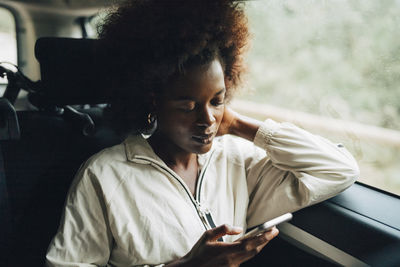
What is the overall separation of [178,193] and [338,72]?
80cm

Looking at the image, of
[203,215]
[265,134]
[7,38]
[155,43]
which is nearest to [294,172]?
[265,134]

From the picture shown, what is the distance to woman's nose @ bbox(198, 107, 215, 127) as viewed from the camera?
3.39 ft

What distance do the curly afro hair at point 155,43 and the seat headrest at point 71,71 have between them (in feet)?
0.33

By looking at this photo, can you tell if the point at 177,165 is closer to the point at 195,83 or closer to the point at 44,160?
the point at 195,83

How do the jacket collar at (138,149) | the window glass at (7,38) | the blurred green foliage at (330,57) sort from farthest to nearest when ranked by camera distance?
the window glass at (7,38)
the blurred green foliage at (330,57)
the jacket collar at (138,149)

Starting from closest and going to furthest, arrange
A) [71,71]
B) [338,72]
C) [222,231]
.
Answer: [222,231] → [71,71] → [338,72]

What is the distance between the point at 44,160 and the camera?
1238 millimetres

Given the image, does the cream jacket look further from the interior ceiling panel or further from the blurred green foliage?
the interior ceiling panel

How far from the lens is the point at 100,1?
5.66 feet

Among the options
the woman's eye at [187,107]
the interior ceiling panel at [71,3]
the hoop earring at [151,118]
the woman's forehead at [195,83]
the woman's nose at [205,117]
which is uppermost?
the interior ceiling panel at [71,3]

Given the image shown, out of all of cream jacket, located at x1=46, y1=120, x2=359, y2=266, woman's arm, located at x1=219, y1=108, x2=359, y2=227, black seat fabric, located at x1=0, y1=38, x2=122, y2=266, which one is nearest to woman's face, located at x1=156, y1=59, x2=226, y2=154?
cream jacket, located at x1=46, y1=120, x2=359, y2=266

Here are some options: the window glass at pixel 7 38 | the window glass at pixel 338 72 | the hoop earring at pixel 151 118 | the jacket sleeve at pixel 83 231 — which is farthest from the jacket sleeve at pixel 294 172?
the window glass at pixel 7 38

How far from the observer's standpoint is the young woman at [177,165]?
981mm

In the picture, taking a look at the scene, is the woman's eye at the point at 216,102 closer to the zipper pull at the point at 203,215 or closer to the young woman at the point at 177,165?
the young woman at the point at 177,165
